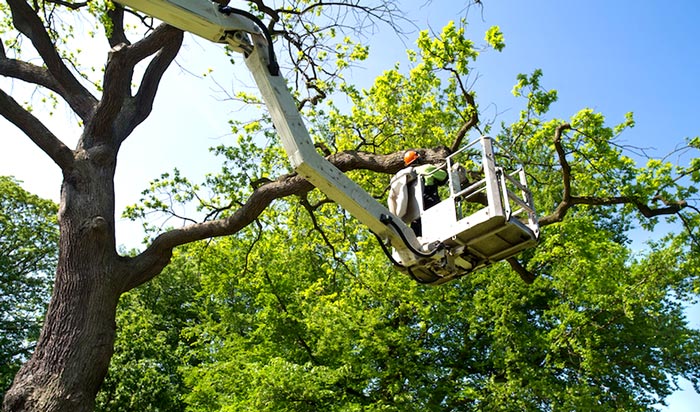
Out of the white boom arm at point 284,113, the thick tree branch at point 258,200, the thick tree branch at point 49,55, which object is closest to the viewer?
the white boom arm at point 284,113

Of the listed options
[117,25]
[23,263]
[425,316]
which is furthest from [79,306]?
[23,263]

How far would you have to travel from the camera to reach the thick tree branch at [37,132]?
8.09 meters

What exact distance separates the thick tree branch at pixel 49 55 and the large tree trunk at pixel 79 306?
1.14 meters

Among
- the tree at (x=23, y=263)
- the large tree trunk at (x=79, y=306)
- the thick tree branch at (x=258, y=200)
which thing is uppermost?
the tree at (x=23, y=263)

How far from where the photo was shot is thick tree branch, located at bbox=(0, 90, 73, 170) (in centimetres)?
809

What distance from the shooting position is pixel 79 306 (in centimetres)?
702

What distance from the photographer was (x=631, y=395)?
17.9 metres

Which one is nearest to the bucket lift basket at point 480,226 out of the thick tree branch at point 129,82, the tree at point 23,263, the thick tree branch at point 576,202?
the thick tree branch at point 576,202

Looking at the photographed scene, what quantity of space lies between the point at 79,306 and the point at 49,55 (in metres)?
4.08

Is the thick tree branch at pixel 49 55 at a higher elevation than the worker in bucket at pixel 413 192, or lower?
higher

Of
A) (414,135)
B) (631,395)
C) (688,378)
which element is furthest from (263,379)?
(688,378)

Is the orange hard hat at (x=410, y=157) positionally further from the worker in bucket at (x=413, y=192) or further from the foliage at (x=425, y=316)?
the foliage at (x=425, y=316)

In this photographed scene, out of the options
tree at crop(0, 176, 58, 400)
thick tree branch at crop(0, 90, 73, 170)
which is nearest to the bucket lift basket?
thick tree branch at crop(0, 90, 73, 170)

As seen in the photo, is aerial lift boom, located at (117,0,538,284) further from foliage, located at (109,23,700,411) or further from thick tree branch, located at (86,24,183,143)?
foliage, located at (109,23,700,411)
